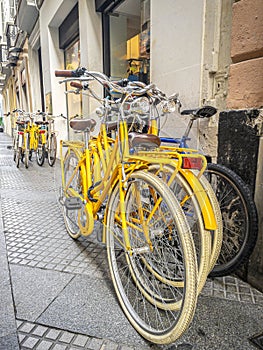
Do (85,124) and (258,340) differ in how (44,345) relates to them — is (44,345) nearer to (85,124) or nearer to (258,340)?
(258,340)

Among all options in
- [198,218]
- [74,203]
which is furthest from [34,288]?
[198,218]

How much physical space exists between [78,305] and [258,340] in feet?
3.80

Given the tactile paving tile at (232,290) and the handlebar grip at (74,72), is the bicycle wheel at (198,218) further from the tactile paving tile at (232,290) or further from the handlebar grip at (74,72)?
Answer: the handlebar grip at (74,72)

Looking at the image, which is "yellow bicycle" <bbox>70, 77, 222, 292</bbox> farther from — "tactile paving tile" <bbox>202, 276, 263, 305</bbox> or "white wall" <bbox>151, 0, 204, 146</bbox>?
"white wall" <bbox>151, 0, 204, 146</bbox>

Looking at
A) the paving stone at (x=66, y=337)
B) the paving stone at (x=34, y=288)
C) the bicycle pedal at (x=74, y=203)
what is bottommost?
the paving stone at (x=34, y=288)

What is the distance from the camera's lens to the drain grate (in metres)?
1.52

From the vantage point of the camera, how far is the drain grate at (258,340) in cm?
152

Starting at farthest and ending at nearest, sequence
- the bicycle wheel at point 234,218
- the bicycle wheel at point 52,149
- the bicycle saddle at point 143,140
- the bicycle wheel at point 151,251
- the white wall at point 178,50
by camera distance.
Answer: the bicycle wheel at point 52,149 < the white wall at point 178,50 < the bicycle wheel at point 234,218 < the bicycle saddle at point 143,140 < the bicycle wheel at point 151,251

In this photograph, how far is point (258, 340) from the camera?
5.10 feet

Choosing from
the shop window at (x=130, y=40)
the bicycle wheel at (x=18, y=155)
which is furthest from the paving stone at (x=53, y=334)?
the bicycle wheel at (x=18, y=155)

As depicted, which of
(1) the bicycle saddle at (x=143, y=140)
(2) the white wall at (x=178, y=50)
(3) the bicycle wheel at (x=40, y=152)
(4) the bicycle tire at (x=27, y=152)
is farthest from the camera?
(3) the bicycle wheel at (x=40, y=152)

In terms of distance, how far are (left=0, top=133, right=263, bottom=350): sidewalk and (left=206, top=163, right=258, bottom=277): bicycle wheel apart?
21cm

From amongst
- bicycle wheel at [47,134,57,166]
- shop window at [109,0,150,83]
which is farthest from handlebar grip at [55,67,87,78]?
bicycle wheel at [47,134,57,166]

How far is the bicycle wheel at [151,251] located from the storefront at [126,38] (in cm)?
296
